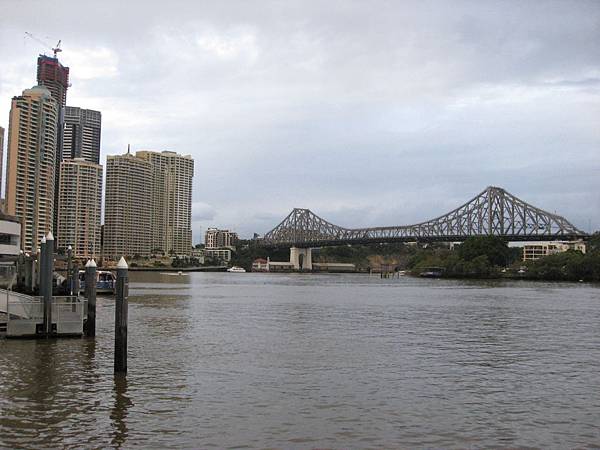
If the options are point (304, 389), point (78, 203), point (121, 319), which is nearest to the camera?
point (304, 389)

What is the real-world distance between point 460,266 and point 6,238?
108883 millimetres

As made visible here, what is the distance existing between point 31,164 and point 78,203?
108ft

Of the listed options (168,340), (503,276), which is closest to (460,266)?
(503,276)

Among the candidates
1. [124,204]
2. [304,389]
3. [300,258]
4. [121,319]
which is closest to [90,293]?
[121,319]

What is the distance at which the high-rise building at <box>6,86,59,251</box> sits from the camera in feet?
344

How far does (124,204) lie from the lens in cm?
18750

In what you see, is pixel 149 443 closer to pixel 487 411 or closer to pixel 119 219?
pixel 487 411

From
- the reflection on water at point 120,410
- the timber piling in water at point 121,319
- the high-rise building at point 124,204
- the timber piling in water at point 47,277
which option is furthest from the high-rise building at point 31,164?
the reflection on water at point 120,410

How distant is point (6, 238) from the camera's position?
34812 millimetres

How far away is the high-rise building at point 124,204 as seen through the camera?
186 m

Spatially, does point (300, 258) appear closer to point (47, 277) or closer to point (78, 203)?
point (78, 203)

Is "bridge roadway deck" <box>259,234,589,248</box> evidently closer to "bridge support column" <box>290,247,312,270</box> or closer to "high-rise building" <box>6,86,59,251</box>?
"bridge support column" <box>290,247,312,270</box>

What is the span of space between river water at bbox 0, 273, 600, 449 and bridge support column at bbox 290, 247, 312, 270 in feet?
522

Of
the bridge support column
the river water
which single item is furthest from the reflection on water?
the bridge support column
